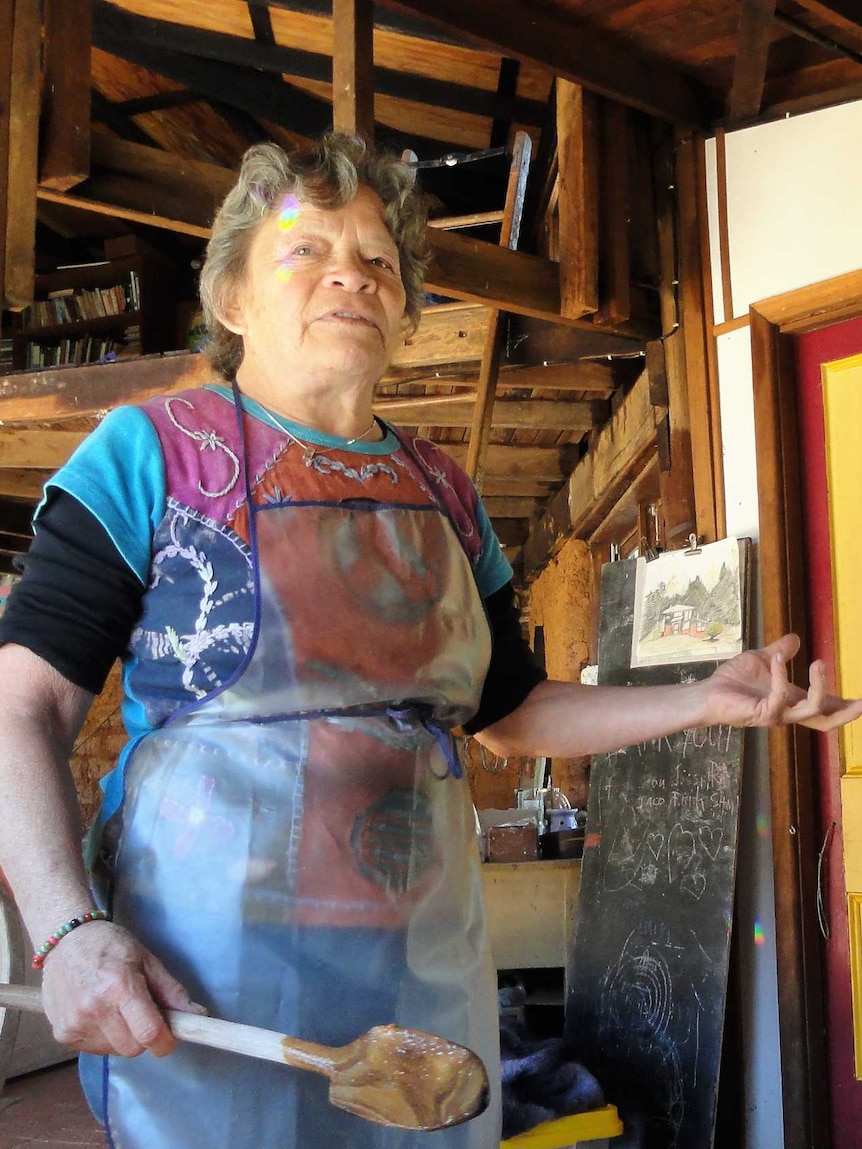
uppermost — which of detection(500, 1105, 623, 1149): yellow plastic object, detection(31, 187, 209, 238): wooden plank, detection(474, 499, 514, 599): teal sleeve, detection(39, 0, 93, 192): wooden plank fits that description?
detection(39, 0, 93, 192): wooden plank

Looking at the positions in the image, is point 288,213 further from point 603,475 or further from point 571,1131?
point 603,475

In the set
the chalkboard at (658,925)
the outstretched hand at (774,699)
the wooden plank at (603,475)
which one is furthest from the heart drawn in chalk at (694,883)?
the outstretched hand at (774,699)

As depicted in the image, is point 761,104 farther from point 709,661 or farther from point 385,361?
point 385,361

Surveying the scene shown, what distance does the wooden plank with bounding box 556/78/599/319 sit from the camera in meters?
3.74

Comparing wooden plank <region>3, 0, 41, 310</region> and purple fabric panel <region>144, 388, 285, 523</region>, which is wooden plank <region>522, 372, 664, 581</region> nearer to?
wooden plank <region>3, 0, 41, 310</region>

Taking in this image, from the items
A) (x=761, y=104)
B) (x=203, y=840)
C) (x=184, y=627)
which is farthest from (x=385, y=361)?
(x=761, y=104)

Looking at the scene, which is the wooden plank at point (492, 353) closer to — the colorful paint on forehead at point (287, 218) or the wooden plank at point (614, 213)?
the wooden plank at point (614, 213)

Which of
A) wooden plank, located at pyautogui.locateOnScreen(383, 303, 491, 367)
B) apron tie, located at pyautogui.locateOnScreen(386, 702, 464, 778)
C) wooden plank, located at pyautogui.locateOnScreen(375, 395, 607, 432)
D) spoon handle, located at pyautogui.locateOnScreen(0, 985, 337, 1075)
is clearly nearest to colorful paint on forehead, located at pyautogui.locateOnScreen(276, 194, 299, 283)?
apron tie, located at pyautogui.locateOnScreen(386, 702, 464, 778)

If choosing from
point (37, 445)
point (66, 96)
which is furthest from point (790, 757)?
point (37, 445)

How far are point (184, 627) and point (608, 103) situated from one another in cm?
332

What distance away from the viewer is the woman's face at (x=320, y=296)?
1453 millimetres

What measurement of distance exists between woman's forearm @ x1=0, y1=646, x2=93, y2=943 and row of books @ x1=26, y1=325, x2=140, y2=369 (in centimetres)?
645

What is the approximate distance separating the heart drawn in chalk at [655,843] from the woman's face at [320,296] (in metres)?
2.26

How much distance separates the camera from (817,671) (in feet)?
4.87
